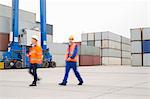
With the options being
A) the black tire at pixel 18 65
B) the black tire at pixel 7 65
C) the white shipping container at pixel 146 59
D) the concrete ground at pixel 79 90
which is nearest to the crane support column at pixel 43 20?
the black tire at pixel 18 65

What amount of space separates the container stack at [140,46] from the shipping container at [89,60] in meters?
14.3

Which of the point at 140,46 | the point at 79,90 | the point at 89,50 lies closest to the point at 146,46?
the point at 140,46

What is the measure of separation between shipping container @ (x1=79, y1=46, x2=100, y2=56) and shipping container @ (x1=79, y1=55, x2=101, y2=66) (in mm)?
647

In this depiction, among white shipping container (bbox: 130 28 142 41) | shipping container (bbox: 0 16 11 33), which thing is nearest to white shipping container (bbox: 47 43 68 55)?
shipping container (bbox: 0 16 11 33)

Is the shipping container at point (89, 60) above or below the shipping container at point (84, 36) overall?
below

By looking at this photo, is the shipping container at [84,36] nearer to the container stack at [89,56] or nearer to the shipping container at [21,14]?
the container stack at [89,56]

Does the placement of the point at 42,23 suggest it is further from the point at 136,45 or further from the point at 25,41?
the point at 136,45

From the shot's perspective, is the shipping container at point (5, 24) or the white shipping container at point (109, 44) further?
the white shipping container at point (109, 44)

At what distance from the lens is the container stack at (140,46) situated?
1534 inches

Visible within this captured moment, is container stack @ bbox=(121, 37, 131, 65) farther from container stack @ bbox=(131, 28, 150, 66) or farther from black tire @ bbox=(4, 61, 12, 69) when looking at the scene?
black tire @ bbox=(4, 61, 12, 69)

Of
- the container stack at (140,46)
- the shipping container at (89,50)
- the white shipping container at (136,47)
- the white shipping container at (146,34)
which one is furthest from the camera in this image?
the shipping container at (89,50)

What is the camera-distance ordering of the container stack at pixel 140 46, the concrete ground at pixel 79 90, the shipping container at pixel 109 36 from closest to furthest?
the concrete ground at pixel 79 90, the container stack at pixel 140 46, the shipping container at pixel 109 36

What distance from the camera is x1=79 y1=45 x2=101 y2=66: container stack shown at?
53406 millimetres

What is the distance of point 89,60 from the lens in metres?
56.3
